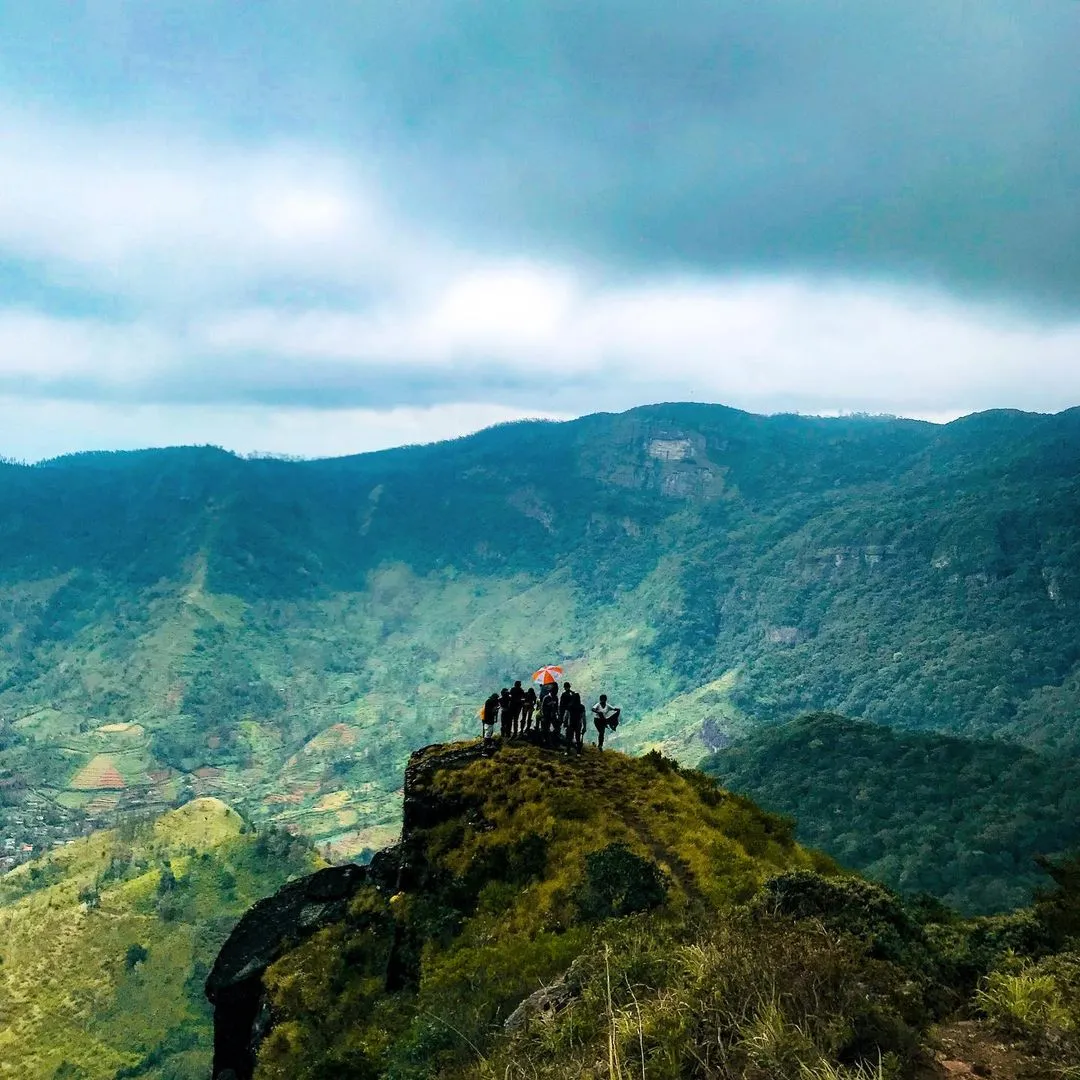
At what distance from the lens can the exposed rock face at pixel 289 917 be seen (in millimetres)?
31172

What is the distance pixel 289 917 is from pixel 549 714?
46.3 ft

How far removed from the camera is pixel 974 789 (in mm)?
143250

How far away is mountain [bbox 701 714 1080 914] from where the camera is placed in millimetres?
118625

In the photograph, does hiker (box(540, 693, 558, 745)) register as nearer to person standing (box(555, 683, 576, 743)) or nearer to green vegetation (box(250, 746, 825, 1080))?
person standing (box(555, 683, 576, 743))

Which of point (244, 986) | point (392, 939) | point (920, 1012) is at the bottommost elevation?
point (244, 986)

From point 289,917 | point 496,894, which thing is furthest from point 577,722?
point 289,917

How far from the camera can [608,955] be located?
1438 centimetres

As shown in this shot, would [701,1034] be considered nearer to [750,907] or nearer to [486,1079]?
[486,1079]

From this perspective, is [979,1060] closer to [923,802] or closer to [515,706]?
[515,706]

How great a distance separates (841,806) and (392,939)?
445 feet

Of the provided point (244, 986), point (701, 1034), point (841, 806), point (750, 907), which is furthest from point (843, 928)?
point (841, 806)

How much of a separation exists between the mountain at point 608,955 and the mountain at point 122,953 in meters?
103

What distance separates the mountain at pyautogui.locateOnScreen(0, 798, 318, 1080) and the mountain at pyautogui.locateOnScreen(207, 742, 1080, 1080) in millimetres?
103088

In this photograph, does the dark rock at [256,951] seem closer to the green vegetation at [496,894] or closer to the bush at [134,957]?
the green vegetation at [496,894]
